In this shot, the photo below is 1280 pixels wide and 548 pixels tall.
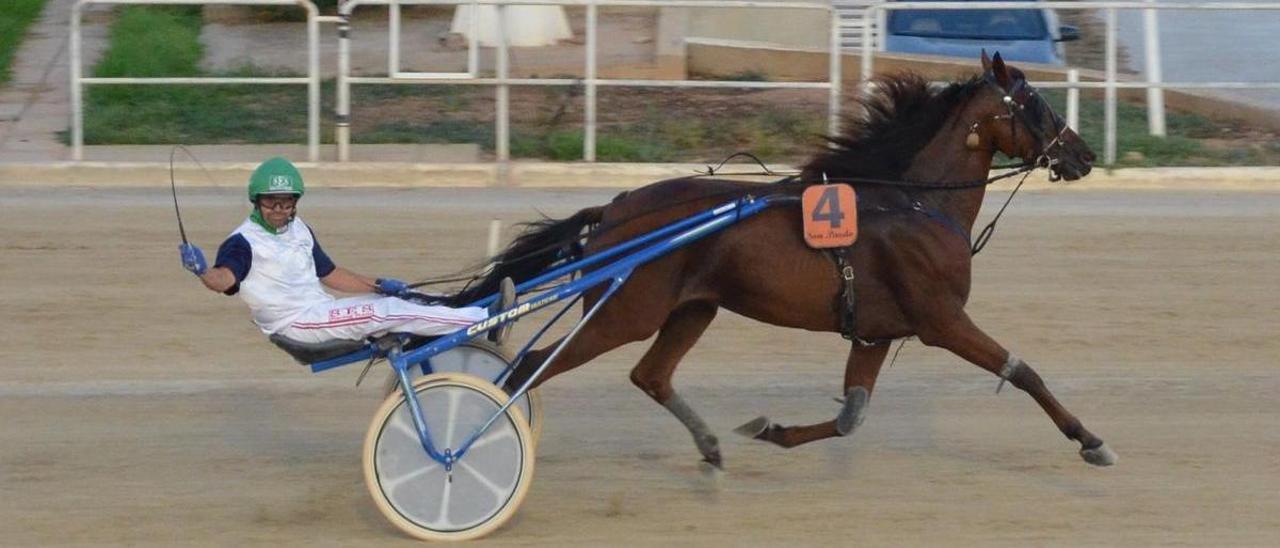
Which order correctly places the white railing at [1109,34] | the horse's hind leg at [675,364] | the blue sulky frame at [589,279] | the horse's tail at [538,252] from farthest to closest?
the white railing at [1109,34] → the horse's hind leg at [675,364] → the horse's tail at [538,252] → the blue sulky frame at [589,279]

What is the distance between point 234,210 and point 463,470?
5928mm

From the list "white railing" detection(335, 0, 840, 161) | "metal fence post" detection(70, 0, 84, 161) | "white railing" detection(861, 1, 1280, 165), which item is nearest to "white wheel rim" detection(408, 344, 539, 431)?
"white railing" detection(335, 0, 840, 161)

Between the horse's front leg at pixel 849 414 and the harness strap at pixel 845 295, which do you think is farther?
the horse's front leg at pixel 849 414

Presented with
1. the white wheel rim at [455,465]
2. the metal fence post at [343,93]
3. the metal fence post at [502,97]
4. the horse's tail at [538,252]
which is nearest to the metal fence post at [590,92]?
the metal fence post at [502,97]

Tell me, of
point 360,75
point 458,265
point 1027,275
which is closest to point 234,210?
point 458,265

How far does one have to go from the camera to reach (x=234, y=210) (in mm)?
10945

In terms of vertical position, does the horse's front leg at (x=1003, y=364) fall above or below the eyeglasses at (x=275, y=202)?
below

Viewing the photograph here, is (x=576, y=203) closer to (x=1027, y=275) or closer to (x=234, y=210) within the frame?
(x=234, y=210)

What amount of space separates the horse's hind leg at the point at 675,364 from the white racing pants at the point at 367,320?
2.60 feet

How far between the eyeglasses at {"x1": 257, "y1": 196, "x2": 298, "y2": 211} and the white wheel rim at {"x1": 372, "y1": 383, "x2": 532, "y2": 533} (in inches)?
27.0

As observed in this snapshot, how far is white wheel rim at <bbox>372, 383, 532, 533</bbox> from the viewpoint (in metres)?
5.38

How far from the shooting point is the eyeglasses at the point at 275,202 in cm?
538

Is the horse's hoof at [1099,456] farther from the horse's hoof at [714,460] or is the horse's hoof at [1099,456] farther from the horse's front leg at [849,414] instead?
the horse's hoof at [714,460]

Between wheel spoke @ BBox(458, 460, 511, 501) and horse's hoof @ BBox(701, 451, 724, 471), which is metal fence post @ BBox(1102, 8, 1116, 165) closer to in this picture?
horse's hoof @ BBox(701, 451, 724, 471)
